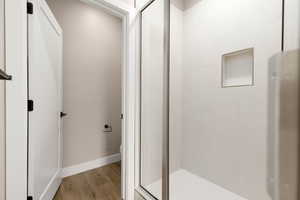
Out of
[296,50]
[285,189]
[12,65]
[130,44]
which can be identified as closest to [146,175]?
[285,189]

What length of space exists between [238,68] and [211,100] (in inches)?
18.3

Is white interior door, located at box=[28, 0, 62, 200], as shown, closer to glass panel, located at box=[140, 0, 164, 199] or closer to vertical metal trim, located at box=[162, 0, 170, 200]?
glass panel, located at box=[140, 0, 164, 199]

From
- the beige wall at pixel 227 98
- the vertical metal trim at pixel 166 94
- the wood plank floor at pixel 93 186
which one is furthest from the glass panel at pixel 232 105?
the wood plank floor at pixel 93 186

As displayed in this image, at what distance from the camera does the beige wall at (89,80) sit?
230 cm

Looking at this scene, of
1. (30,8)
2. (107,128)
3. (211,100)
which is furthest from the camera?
(107,128)

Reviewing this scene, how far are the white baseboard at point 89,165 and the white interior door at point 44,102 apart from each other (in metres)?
0.29

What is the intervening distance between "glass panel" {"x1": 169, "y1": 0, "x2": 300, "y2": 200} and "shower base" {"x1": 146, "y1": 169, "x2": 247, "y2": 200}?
0.01 m

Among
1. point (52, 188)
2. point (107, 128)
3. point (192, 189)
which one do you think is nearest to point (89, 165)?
point (107, 128)

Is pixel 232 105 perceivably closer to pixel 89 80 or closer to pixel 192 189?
pixel 192 189

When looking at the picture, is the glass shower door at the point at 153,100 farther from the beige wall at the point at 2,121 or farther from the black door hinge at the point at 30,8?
the beige wall at the point at 2,121

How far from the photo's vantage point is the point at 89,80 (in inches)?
98.7

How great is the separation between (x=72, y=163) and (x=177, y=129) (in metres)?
1.56

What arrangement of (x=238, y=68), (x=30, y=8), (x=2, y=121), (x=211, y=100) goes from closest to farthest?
(x=2, y=121)
(x=30, y=8)
(x=238, y=68)
(x=211, y=100)

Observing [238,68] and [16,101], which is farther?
[238,68]
